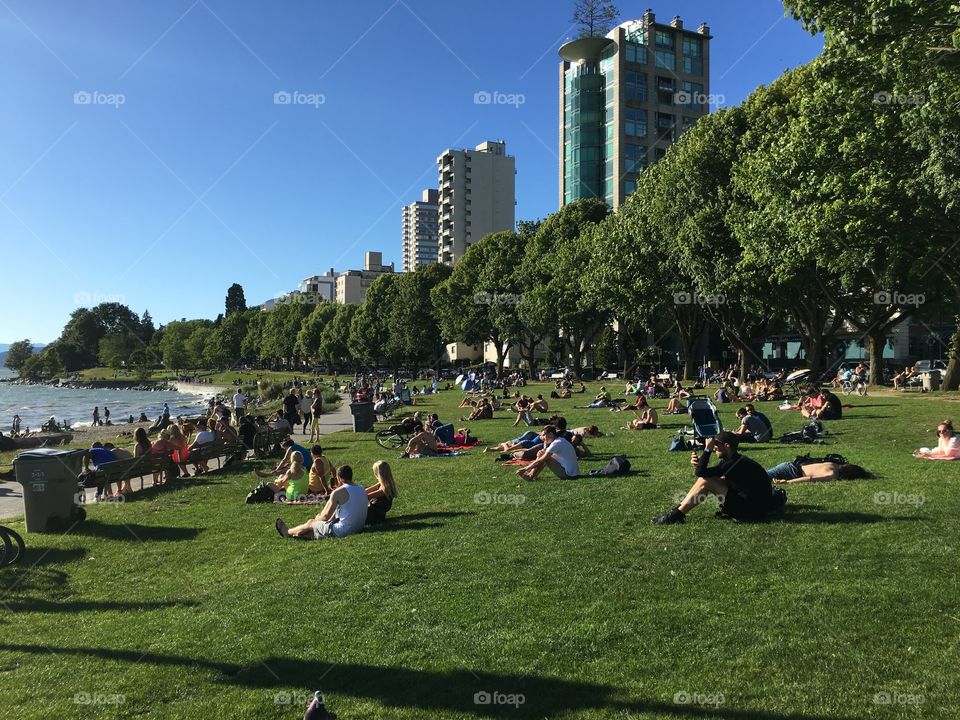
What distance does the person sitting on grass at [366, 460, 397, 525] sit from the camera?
388 inches

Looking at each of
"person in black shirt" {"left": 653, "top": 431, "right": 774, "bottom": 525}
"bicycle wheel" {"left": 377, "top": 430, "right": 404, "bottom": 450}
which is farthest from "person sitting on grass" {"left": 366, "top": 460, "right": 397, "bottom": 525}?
"bicycle wheel" {"left": 377, "top": 430, "right": 404, "bottom": 450}

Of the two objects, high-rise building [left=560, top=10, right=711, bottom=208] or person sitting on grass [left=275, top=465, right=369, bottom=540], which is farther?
high-rise building [left=560, top=10, right=711, bottom=208]

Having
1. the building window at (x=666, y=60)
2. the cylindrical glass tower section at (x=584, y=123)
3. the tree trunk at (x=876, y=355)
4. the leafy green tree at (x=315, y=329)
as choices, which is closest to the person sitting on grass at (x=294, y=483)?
the tree trunk at (x=876, y=355)

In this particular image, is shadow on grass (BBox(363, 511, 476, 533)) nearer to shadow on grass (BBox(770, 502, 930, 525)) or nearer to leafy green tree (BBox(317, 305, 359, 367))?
shadow on grass (BBox(770, 502, 930, 525))

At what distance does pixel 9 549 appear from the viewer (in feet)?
29.0

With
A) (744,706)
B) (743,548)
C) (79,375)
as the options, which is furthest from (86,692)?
(79,375)

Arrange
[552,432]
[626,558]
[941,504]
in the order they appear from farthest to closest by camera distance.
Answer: [552,432] < [941,504] < [626,558]

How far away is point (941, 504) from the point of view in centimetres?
880

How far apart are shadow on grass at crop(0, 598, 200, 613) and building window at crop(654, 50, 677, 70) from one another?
94.2 meters

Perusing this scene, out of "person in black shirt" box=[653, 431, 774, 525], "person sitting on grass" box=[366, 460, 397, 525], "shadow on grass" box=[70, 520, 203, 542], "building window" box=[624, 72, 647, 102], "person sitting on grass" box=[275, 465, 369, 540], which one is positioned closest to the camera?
"person in black shirt" box=[653, 431, 774, 525]

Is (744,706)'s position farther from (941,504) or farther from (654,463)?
(654,463)

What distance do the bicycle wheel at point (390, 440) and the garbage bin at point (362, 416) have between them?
17.9ft

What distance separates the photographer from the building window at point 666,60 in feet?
287

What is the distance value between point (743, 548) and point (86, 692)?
6.40m
